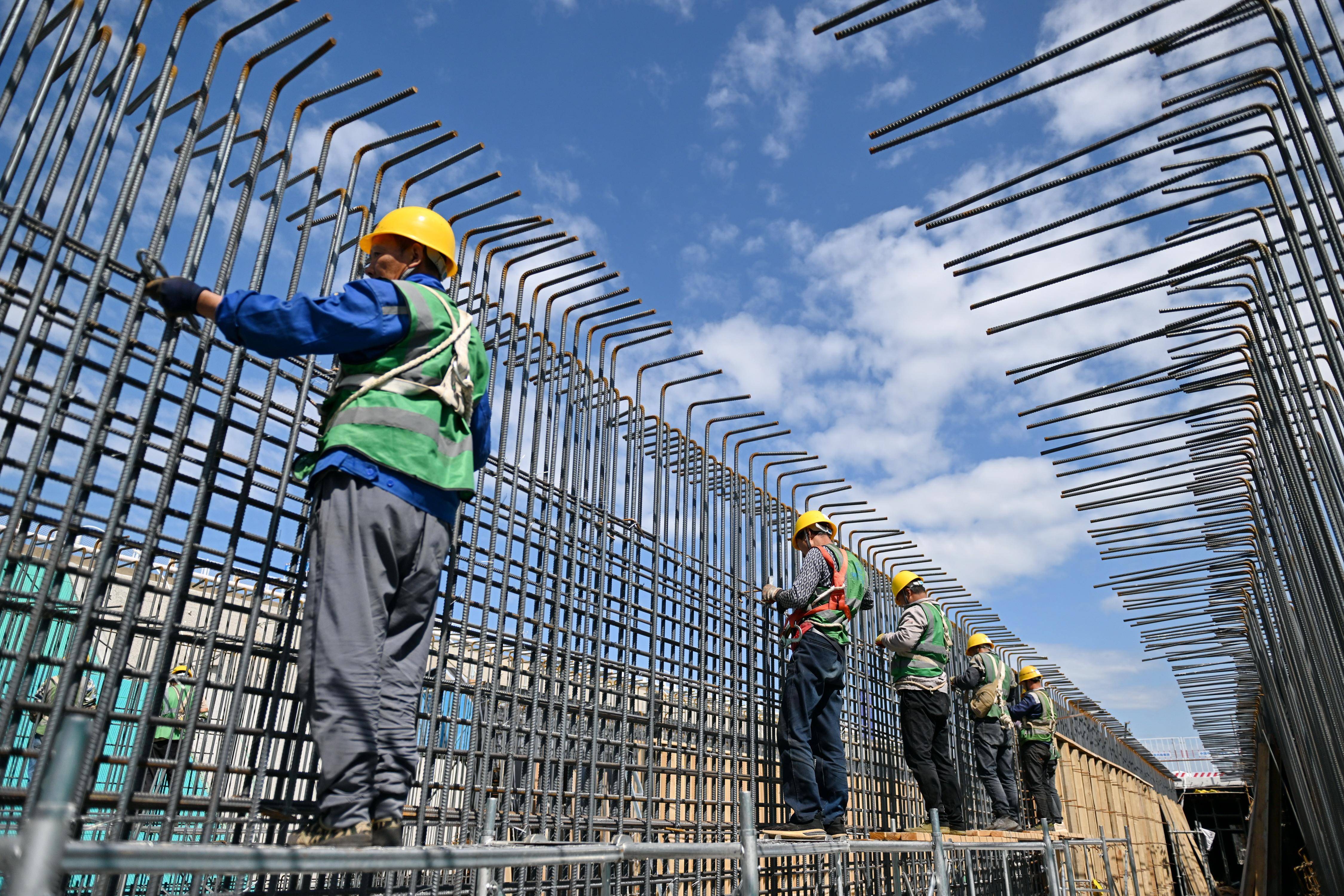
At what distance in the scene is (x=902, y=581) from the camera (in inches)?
337

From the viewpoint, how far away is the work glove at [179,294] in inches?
113

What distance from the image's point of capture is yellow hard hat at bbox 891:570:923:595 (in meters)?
8.41

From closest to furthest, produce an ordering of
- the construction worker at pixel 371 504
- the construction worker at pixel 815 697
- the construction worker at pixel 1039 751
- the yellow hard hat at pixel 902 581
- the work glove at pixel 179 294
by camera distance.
Result: 1. the construction worker at pixel 371 504
2. the work glove at pixel 179 294
3. the construction worker at pixel 815 697
4. the yellow hard hat at pixel 902 581
5. the construction worker at pixel 1039 751

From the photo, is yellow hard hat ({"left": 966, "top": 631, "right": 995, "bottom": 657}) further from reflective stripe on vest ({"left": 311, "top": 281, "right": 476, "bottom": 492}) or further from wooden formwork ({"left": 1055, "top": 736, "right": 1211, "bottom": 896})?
reflective stripe on vest ({"left": 311, "top": 281, "right": 476, "bottom": 492})

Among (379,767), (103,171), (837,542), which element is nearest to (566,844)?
(379,767)

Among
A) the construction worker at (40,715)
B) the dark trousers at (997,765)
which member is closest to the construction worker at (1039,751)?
the dark trousers at (997,765)

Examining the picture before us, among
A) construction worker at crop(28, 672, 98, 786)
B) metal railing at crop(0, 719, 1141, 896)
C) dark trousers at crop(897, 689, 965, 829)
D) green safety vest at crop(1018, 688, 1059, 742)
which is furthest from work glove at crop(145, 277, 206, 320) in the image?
green safety vest at crop(1018, 688, 1059, 742)

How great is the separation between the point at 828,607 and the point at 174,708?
6.37m

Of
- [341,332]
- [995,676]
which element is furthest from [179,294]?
[995,676]

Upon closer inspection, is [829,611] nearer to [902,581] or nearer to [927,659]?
[927,659]

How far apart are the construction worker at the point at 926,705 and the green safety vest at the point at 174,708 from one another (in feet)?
17.2

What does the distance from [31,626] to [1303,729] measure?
423 inches

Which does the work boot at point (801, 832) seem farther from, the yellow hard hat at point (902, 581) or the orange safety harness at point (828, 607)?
the yellow hard hat at point (902, 581)

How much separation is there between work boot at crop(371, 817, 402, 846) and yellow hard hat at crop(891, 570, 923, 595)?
6.30 meters
